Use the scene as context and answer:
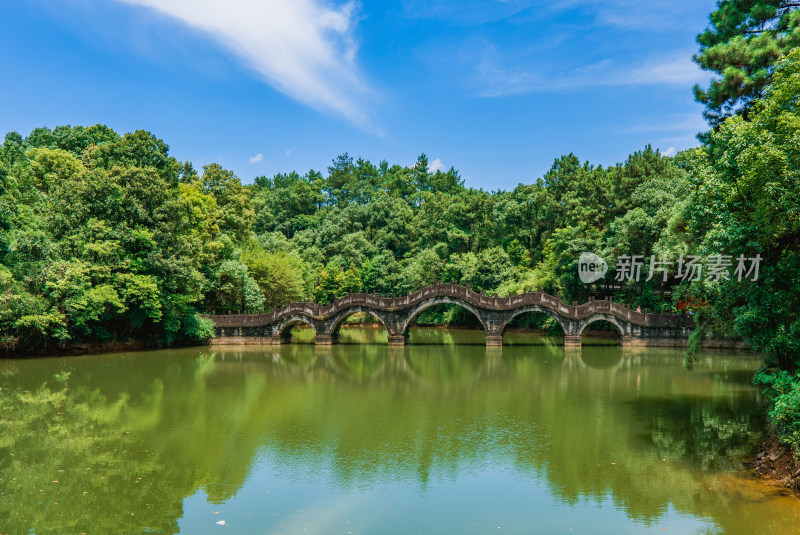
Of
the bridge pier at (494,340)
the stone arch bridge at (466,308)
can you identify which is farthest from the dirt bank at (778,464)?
the bridge pier at (494,340)

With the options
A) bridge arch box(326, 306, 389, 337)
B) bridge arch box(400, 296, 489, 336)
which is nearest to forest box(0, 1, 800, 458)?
bridge arch box(326, 306, 389, 337)

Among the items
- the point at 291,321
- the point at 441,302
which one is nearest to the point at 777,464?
the point at 441,302

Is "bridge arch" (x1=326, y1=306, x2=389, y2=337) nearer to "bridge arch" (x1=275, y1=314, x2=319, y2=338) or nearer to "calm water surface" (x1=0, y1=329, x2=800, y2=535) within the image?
"bridge arch" (x1=275, y1=314, x2=319, y2=338)

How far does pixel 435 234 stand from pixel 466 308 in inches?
598

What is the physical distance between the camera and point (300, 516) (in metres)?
7.38

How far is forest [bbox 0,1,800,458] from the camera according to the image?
9.09 meters

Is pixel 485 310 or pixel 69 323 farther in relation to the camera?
pixel 485 310

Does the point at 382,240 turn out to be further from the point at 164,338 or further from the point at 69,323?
the point at 69,323

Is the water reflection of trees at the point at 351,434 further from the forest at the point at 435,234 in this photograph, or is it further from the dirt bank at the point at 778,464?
the forest at the point at 435,234

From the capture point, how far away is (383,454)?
10.0m

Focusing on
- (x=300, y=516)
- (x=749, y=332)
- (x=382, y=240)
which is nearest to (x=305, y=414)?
(x=300, y=516)

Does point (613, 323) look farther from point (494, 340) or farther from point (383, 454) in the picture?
point (383, 454)

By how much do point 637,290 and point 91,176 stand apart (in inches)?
1021

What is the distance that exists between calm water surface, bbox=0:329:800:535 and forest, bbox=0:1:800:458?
199 centimetres
